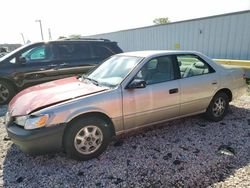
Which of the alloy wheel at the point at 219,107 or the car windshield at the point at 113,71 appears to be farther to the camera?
the alloy wheel at the point at 219,107

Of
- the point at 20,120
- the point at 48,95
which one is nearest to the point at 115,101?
the point at 48,95

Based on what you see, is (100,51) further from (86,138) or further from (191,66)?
(86,138)

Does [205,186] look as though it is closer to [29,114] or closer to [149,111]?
[149,111]

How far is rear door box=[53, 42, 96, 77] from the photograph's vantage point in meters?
6.63

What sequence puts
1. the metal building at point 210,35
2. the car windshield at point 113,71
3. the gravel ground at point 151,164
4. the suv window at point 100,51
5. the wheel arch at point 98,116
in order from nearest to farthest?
the gravel ground at point 151,164
the wheel arch at point 98,116
the car windshield at point 113,71
the suv window at point 100,51
the metal building at point 210,35

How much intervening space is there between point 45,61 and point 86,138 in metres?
4.05

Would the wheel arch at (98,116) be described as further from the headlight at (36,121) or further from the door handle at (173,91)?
the door handle at (173,91)

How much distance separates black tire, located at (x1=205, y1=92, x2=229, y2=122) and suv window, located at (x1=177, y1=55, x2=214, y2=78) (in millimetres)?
576

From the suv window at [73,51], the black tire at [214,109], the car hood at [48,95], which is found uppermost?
the suv window at [73,51]

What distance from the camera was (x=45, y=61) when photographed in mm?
6449

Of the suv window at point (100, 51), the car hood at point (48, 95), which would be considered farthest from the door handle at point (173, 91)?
the suv window at point (100, 51)

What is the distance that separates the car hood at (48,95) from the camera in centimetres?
306

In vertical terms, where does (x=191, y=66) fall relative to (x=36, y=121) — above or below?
above

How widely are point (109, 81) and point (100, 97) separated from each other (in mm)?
494
